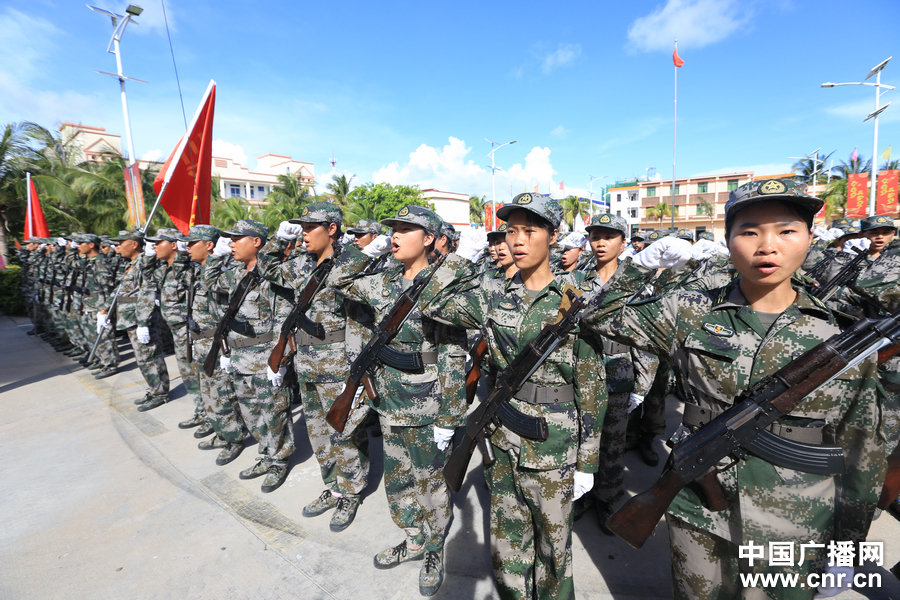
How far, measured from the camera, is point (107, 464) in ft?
15.2

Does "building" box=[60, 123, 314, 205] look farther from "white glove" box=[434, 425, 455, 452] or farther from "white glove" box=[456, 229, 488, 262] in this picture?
"white glove" box=[434, 425, 455, 452]

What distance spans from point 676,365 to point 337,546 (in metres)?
2.87

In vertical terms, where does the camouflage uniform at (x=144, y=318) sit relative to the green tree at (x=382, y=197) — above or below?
below

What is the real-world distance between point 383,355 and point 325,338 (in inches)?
38.4

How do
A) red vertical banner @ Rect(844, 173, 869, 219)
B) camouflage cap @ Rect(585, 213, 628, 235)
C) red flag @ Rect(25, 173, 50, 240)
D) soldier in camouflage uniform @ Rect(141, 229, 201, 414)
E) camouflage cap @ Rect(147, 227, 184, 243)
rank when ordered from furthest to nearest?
red vertical banner @ Rect(844, 173, 869, 219), red flag @ Rect(25, 173, 50, 240), camouflage cap @ Rect(147, 227, 184, 243), soldier in camouflage uniform @ Rect(141, 229, 201, 414), camouflage cap @ Rect(585, 213, 628, 235)

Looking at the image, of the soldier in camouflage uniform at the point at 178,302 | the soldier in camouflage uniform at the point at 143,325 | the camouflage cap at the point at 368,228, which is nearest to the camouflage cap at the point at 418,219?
the soldier in camouflage uniform at the point at 178,302

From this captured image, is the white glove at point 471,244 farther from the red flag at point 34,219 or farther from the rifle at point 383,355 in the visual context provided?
the red flag at point 34,219

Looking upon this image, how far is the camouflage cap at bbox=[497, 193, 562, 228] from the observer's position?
83.2 inches

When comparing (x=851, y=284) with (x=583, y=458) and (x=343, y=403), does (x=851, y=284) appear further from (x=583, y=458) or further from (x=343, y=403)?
(x=343, y=403)

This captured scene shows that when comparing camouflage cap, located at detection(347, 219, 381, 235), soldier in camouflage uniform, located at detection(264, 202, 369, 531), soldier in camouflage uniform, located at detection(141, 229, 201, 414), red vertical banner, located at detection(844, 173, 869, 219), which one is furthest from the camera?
red vertical banner, located at detection(844, 173, 869, 219)

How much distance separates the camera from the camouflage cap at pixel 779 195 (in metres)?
1.39

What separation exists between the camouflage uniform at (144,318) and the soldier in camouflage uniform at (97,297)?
1457 mm

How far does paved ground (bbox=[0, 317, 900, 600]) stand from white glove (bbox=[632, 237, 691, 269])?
83.4 inches

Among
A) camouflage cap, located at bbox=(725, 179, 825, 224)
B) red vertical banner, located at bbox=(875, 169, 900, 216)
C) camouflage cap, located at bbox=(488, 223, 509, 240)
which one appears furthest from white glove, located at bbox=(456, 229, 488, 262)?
red vertical banner, located at bbox=(875, 169, 900, 216)
